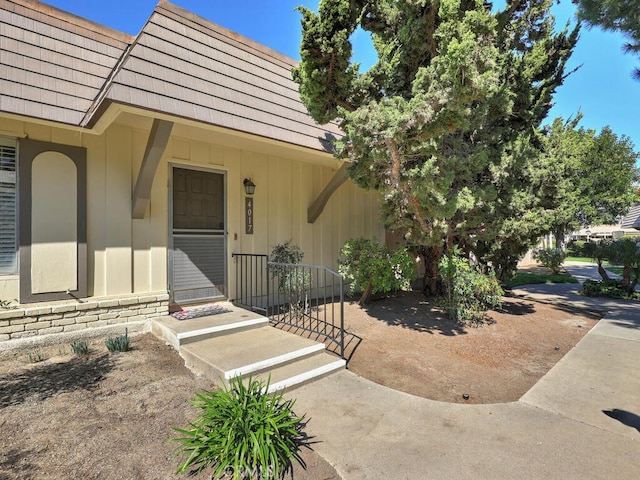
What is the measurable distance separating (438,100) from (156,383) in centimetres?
416

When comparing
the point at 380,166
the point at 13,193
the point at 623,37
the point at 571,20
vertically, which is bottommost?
the point at 13,193

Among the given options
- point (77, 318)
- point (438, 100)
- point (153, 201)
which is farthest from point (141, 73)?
point (438, 100)

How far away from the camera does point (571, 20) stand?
6.09m

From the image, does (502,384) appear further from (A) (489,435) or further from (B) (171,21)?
(B) (171,21)

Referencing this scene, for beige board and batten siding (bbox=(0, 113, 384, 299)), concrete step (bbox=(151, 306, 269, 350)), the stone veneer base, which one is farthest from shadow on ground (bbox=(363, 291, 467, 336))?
the stone veneer base

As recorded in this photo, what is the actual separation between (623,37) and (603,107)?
15427 millimetres

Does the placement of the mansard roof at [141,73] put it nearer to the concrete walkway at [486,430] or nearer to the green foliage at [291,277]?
the green foliage at [291,277]

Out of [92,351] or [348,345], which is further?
[348,345]

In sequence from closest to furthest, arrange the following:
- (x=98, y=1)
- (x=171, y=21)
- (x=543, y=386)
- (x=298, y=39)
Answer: (x=543, y=386)
(x=298, y=39)
(x=171, y=21)
(x=98, y=1)

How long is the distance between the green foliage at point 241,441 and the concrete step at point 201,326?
1.80 meters

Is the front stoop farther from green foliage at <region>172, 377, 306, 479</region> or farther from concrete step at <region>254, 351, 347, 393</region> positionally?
green foliage at <region>172, 377, 306, 479</region>

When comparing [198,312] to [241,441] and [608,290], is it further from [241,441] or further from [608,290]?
[608,290]

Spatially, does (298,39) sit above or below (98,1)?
below

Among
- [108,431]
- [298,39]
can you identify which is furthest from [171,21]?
[108,431]
